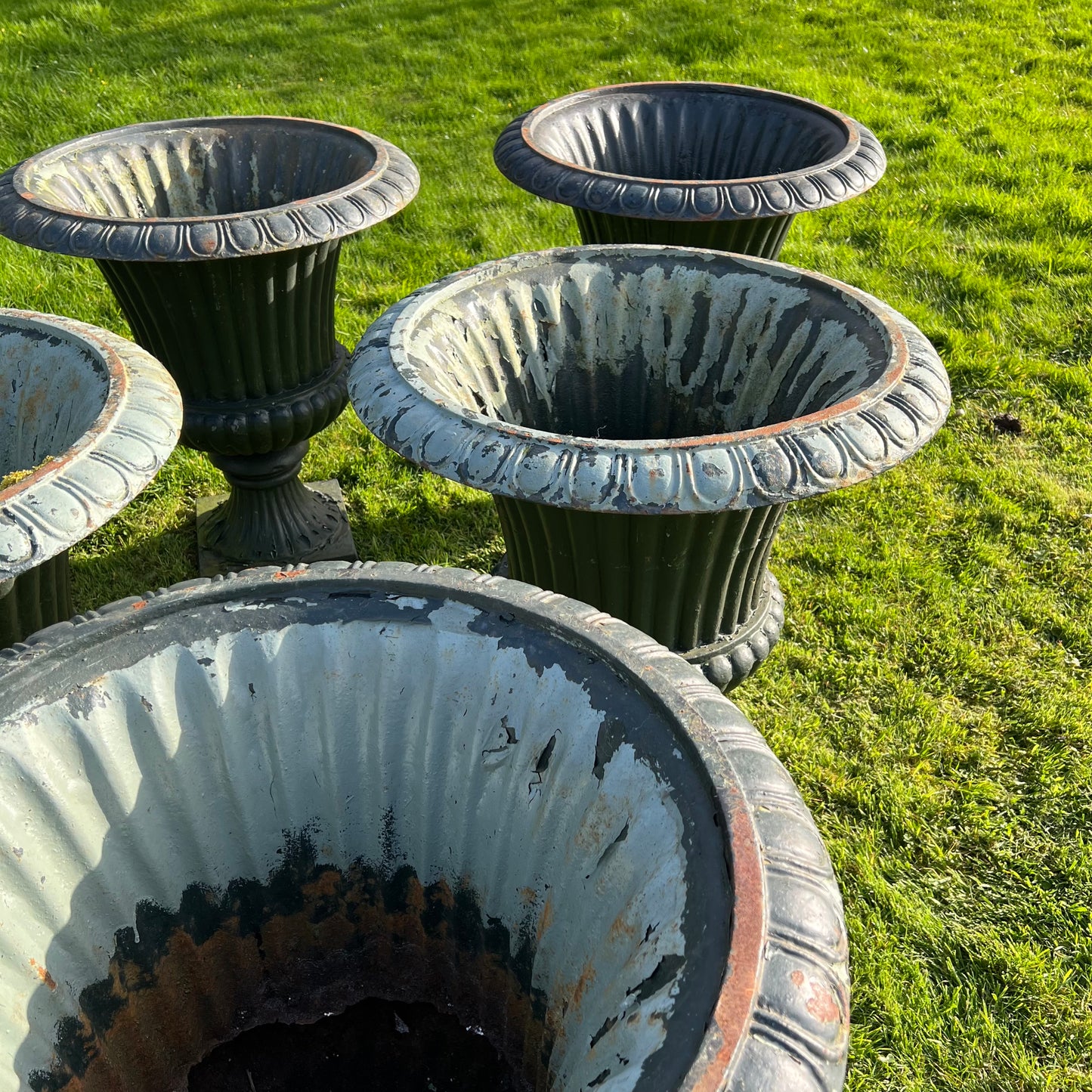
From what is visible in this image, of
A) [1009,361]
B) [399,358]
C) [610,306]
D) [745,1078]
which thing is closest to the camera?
[745,1078]

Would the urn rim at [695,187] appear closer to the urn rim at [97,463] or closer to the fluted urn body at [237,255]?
the fluted urn body at [237,255]

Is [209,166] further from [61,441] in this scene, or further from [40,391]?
[61,441]

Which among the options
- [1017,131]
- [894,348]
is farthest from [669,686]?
[1017,131]

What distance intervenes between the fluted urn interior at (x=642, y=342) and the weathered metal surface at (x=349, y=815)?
76cm

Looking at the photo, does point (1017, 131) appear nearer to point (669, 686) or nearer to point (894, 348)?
point (894, 348)

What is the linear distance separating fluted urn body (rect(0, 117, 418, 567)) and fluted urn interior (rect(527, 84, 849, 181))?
0.65 m

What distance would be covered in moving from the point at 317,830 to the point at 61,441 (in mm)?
849

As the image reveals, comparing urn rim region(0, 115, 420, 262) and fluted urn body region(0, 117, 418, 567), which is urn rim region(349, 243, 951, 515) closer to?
urn rim region(0, 115, 420, 262)

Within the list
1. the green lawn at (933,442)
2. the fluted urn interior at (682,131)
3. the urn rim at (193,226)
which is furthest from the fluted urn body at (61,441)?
the fluted urn interior at (682,131)

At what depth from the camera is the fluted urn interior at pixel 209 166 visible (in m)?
2.79

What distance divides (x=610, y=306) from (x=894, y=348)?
64cm

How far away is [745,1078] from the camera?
0.85m

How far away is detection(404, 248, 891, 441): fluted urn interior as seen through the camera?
2021 millimetres

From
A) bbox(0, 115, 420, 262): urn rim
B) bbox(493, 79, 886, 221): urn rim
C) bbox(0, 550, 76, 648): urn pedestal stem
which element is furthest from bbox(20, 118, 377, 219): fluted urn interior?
bbox(0, 550, 76, 648): urn pedestal stem
